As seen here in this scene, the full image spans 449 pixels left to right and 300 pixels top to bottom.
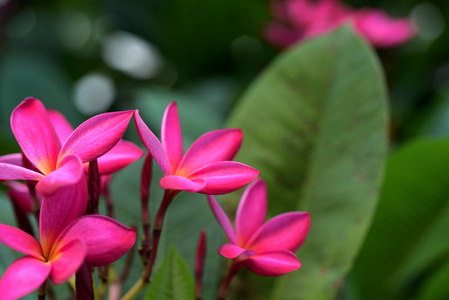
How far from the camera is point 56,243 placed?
345mm

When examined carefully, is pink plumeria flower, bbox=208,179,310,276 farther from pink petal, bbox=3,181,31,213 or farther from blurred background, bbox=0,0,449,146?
blurred background, bbox=0,0,449,146

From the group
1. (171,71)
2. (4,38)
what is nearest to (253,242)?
(171,71)

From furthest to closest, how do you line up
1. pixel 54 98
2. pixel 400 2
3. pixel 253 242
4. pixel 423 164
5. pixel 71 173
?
pixel 400 2, pixel 54 98, pixel 423 164, pixel 253 242, pixel 71 173

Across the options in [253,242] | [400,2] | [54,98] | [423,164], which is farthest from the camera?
[400,2]

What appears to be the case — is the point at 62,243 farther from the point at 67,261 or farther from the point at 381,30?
the point at 381,30

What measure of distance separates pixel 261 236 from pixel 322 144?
27 cm

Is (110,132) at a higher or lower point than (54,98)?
higher

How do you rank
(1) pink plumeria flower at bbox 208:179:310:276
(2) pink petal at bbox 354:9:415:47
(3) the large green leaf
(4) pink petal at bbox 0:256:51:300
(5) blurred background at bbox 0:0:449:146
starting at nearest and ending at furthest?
(4) pink petal at bbox 0:256:51:300
(1) pink plumeria flower at bbox 208:179:310:276
(3) the large green leaf
(2) pink petal at bbox 354:9:415:47
(5) blurred background at bbox 0:0:449:146

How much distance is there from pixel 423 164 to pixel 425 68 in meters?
0.70

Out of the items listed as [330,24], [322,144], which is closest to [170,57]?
[330,24]

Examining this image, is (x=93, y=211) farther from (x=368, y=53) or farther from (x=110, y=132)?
(x=368, y=53)

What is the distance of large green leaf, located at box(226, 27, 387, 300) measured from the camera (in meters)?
0.60

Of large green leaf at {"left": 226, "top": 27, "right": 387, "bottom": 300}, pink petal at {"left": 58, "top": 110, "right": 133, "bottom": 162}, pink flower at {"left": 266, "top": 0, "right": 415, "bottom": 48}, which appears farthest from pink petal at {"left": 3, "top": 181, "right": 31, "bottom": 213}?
pink flower at {"left": 266, "top": 0, "right": 415, "bottom": 48}

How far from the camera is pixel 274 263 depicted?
1.32ft
